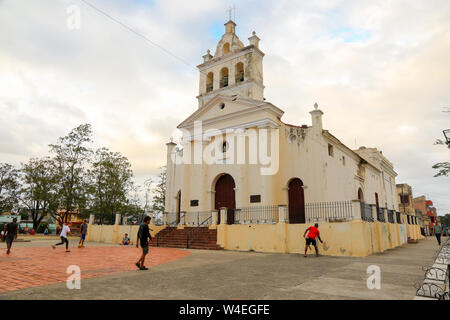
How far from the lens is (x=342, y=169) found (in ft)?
67.5

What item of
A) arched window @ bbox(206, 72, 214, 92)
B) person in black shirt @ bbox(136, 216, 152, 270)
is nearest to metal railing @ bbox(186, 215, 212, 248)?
person in black shirt @ bbox(136, 216, 152, 270)

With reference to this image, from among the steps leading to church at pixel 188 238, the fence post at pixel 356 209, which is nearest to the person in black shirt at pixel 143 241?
the steps leading to church at pixel 188 238

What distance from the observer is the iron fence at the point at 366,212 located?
13.3m

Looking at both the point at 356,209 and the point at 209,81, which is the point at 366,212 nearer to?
the point at 356,209

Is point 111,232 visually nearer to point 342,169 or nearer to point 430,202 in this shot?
point 342,169

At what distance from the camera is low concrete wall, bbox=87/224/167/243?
19987mm

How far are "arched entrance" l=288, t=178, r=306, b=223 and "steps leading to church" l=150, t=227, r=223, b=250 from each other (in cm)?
524

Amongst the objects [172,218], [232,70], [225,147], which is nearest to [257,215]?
[225,147]

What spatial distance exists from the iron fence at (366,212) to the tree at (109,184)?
2706cm

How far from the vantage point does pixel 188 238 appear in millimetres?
16688

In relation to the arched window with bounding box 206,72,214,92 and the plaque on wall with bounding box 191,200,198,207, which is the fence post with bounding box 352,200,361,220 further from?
the arched window with bounding box 206,72,214,92

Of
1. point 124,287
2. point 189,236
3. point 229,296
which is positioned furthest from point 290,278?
point 189,236

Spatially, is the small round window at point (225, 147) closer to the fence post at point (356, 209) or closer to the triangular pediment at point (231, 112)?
the triangular pediment at point (231, 112)

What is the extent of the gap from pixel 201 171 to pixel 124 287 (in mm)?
16169
